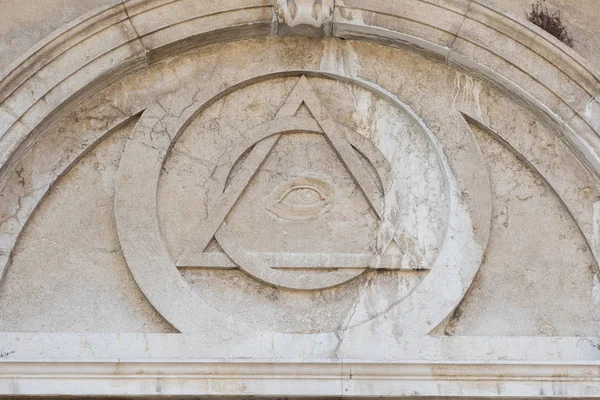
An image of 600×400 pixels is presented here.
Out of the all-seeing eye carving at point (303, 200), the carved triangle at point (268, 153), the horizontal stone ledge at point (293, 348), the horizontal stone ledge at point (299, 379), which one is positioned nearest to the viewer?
the horizontal stone ledge at point (299, 379)

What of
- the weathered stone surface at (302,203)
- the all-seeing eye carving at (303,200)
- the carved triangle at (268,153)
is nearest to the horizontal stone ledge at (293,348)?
the weathered stone surface at (302,203)

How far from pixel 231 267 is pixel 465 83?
155 cm

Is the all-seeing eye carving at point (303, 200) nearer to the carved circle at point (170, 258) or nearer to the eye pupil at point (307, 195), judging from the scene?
the eye pupil at point (307, 195)

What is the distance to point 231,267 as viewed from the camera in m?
6.79

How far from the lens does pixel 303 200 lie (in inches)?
274

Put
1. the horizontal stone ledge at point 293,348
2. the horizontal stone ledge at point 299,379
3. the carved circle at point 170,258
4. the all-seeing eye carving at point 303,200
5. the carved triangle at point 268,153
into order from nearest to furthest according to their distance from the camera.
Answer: the horizontal stone ledge at point 299,379, the horizontal stone ledge at point 293,348, the carved circle at point 170,258, the carved triangle at point 268,153, the all-seeing eye carving at point 303,200

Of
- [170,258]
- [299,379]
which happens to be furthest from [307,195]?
[299,379]

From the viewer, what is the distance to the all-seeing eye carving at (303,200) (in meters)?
6.93

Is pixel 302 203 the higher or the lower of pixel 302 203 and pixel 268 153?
the lower

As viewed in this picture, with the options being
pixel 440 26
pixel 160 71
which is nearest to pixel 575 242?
pixel 440 26

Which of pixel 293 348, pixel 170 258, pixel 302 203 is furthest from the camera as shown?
pixel 302 203

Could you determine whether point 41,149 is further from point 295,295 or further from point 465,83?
point 465,83

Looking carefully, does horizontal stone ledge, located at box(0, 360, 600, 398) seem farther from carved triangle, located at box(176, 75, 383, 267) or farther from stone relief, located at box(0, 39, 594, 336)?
carved triangle, located at box(176, 75, 383, 267)

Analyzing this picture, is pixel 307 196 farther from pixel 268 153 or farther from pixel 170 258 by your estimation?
pixel 170 258
